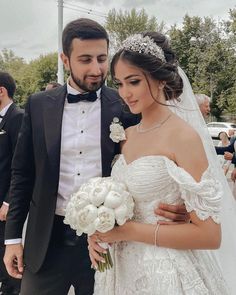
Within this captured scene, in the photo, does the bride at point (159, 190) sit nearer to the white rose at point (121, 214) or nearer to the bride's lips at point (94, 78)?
the white rose at point (121, 214)

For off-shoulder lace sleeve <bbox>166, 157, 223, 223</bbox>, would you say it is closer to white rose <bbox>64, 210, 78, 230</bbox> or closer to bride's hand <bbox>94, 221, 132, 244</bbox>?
bride's hand <bbox>94, 221, 132, 244</bbox>

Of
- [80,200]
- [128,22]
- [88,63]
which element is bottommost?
[80,200]

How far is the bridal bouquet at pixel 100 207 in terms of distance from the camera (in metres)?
1.72

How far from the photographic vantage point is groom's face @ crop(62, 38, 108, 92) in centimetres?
235

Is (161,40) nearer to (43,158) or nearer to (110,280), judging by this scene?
(43,158)

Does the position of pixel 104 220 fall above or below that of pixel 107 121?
below

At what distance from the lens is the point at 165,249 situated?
6.07 ft

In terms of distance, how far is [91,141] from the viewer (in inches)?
94.4

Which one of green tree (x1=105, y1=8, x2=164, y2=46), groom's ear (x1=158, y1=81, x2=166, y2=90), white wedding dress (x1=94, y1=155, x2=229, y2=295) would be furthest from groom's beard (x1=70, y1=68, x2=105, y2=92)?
green tree (x1=105, y1=8, x2=164, y2=46)

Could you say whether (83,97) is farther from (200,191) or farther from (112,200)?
(200,191)

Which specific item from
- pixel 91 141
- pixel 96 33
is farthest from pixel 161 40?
pixel 91 141

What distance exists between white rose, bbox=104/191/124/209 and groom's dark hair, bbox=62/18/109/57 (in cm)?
103

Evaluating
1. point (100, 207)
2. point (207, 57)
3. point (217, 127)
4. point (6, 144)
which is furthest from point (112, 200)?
point (207, 57)

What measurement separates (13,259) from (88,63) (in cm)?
126
